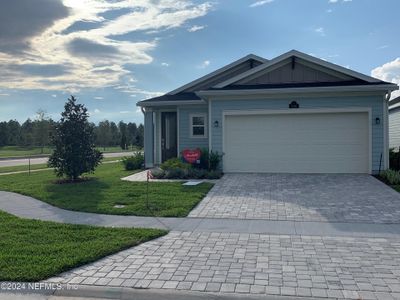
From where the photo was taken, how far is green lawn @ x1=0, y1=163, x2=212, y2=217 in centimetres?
839

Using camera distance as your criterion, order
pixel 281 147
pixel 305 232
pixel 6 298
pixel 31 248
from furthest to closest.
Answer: pixel 281 147
pixel 305 232
pixel 31 248
pixel 6 298

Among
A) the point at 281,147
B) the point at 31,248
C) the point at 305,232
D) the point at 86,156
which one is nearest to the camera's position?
the point at 31,248

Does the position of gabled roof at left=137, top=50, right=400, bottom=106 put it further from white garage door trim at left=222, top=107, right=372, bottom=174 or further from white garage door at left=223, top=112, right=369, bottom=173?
white garage door at left=223, top=112, right=369, bottom=173

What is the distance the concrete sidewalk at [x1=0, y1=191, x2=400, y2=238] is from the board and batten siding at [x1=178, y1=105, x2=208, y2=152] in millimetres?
9453

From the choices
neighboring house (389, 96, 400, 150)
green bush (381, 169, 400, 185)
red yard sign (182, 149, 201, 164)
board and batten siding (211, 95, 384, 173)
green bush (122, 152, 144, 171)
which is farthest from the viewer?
neighboring house (389, 96, 400, 150)

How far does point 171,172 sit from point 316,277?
31.7 feet

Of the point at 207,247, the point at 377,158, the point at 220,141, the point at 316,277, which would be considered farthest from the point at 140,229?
the point at 377,158

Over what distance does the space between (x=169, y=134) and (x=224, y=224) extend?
459 inches

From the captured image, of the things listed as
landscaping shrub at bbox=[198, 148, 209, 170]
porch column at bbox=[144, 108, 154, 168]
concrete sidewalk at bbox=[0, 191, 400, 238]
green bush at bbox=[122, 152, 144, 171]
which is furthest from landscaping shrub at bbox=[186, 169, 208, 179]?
concrete sidewalk at bbox=[0, 191, 400, 238]

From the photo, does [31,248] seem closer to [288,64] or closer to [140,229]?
[140,229]

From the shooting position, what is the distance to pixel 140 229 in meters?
6.69

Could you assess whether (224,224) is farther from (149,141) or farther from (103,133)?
(103,133)

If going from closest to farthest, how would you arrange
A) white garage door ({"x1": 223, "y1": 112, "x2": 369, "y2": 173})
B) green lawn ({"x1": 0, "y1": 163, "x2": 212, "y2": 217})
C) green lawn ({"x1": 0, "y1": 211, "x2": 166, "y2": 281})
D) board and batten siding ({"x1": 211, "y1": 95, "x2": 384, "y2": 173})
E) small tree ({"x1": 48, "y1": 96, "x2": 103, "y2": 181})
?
green lawn ({"x1": 0, "y1": 211, "x2": 166, "y2": 281}) < green lawn ({"x1": 0, "y1": 163, "x2": 212, "y2": 217}) < small tree ({"x1": 48, "y1": 96, "x2": 103, "y2": 181}) < board and batten siding ({"x1": 211, "y1": 95, "x2": 384, "y2": 173}) < white garage door ({"x1": 223, "y1": 112, "x2": 369, "y2": 173})

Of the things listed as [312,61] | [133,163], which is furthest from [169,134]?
[312,61]
